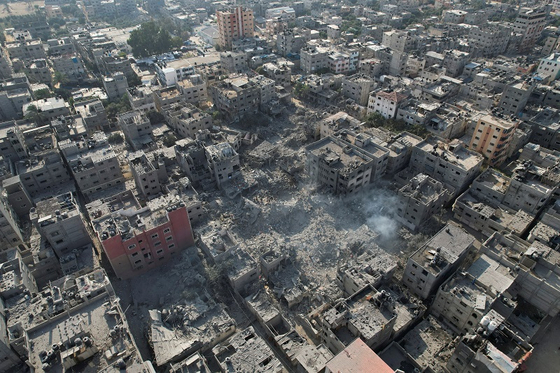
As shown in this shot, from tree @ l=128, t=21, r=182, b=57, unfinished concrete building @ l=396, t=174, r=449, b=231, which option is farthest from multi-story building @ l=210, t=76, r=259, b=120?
tree @ l=128, t=21, r=182, b=57

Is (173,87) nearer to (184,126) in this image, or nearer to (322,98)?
(184,126)

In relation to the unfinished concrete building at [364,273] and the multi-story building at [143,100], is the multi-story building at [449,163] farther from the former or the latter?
the multi-story building at [143,100]

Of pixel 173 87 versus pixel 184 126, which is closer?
pixel 184 126

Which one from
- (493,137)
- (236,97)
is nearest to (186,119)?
(236,97)

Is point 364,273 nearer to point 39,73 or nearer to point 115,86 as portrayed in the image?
point 115,86

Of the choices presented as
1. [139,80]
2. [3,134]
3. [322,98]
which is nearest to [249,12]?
[139,80]

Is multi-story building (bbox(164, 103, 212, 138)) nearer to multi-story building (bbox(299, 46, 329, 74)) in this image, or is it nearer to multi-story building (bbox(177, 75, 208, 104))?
multi-story building (bbox(177, 75, 208, 104))
